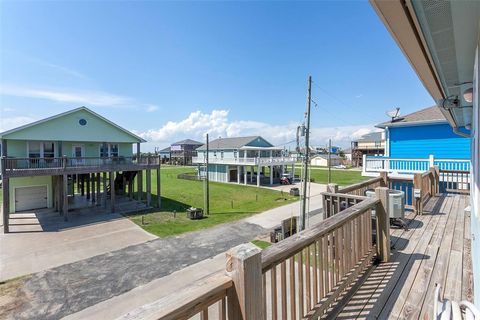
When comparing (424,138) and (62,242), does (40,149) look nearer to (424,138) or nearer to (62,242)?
(62,242)

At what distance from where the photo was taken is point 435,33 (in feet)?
6.27

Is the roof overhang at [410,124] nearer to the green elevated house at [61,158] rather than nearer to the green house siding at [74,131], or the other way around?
the green elevated house at [61,158]

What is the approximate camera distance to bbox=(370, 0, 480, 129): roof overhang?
1.50 metres

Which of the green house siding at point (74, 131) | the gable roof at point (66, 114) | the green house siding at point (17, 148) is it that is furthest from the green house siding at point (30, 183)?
the gable roof at point (66, 114)

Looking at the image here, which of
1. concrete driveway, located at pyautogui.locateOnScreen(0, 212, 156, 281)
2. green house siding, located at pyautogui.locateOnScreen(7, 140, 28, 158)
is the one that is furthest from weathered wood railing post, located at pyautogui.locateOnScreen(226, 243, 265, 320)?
green house siding, located at pyautogui.locateOnScreen(7, 140, 28, 158)

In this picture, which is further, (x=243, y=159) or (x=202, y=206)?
(x=243, y=159)

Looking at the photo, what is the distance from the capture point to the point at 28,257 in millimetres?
8750

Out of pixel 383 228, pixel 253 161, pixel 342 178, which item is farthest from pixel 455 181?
pixel 342 178

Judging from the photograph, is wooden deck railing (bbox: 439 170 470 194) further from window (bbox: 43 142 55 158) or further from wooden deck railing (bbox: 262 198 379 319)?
window (bbox: 43 142 55 158)

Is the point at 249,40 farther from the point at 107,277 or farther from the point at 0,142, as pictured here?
the point at 0,142

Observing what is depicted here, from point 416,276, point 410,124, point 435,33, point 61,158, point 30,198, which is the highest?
point 410,124

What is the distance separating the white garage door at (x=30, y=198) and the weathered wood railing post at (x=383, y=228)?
20095 mm

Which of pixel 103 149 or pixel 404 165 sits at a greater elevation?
pixel 103 149

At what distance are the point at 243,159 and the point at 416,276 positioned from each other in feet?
79.3
